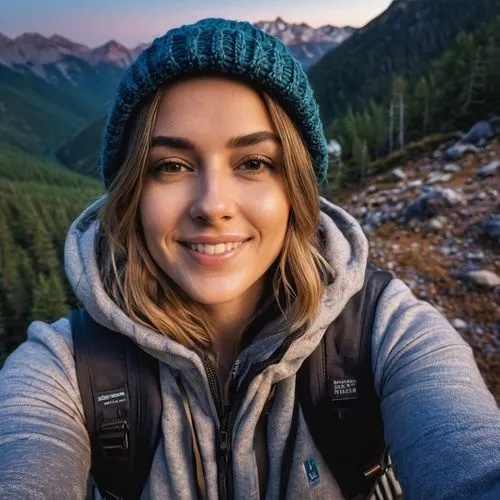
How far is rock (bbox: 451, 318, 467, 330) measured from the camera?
5729mm

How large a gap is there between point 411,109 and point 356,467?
37.5 metres

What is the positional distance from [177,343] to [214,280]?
368 mm

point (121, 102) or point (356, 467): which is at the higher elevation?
point (121, 102)

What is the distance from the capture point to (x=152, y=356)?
212cm

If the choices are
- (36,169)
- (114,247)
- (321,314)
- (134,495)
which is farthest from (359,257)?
(36,169)

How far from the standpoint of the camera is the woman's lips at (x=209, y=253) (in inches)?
80.8

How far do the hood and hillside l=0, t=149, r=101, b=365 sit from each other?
10.0 m

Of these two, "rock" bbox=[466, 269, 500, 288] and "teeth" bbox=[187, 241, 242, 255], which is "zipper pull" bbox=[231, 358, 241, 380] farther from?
"rock" bbox=[466, 269, 500, 288]

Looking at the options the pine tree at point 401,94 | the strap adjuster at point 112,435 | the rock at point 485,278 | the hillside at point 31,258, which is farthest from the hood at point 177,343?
the pine tree at point 401,94

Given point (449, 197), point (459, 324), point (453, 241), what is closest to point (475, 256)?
point (453, 241)

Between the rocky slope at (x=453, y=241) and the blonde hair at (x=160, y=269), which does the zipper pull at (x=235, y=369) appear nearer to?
the blonde hair at (x=160, y=269)

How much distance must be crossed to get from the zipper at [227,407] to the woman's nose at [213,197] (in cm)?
72

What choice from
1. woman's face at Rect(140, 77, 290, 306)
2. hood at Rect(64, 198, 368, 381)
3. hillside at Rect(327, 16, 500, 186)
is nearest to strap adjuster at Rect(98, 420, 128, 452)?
hood at Rect(64, 198, 368, 381)

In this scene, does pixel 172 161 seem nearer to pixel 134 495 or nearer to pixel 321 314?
pixel 321 314
